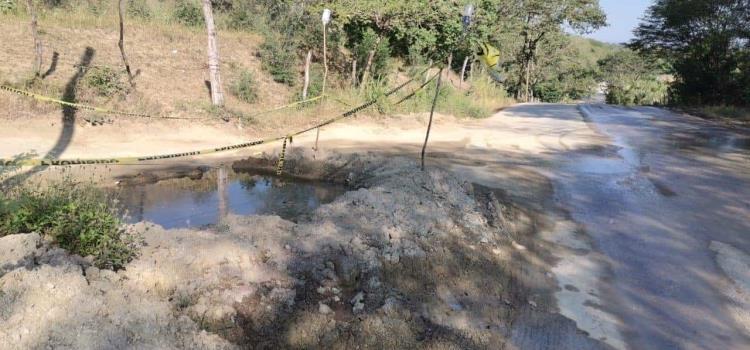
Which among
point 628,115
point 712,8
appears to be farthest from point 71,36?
point 712,8

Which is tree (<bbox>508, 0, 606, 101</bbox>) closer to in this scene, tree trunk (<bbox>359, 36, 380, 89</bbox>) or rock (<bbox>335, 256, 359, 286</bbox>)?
tree trunk (<bbox>359, 36, 380, 89</bbox>)

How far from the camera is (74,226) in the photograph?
12.3 feet

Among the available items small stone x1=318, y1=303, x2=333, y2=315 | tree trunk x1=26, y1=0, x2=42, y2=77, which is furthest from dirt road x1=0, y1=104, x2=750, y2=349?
tree trunk x1=26, y1=0, x2=42, y2=77

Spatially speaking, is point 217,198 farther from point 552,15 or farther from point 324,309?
point 552,15

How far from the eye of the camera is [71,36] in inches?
573

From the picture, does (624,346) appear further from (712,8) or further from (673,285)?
(712,8)

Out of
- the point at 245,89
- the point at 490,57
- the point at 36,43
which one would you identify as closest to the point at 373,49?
the point at 245,89

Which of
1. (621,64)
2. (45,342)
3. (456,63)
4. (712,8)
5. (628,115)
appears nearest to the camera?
(45,342)

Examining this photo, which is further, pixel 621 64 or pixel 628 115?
pixel 621 64

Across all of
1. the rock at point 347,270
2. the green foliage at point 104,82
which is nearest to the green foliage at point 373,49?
the green foliage at point 104,82

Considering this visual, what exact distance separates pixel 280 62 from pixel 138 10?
6.35 m

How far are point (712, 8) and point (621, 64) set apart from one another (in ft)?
110

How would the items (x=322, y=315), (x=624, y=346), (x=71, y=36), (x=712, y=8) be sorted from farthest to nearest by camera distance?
(x=712, y=8), (x=71, y=36), (x=624, y=346), (x=322, y=315)

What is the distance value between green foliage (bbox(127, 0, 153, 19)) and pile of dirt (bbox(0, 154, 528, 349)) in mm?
16121
